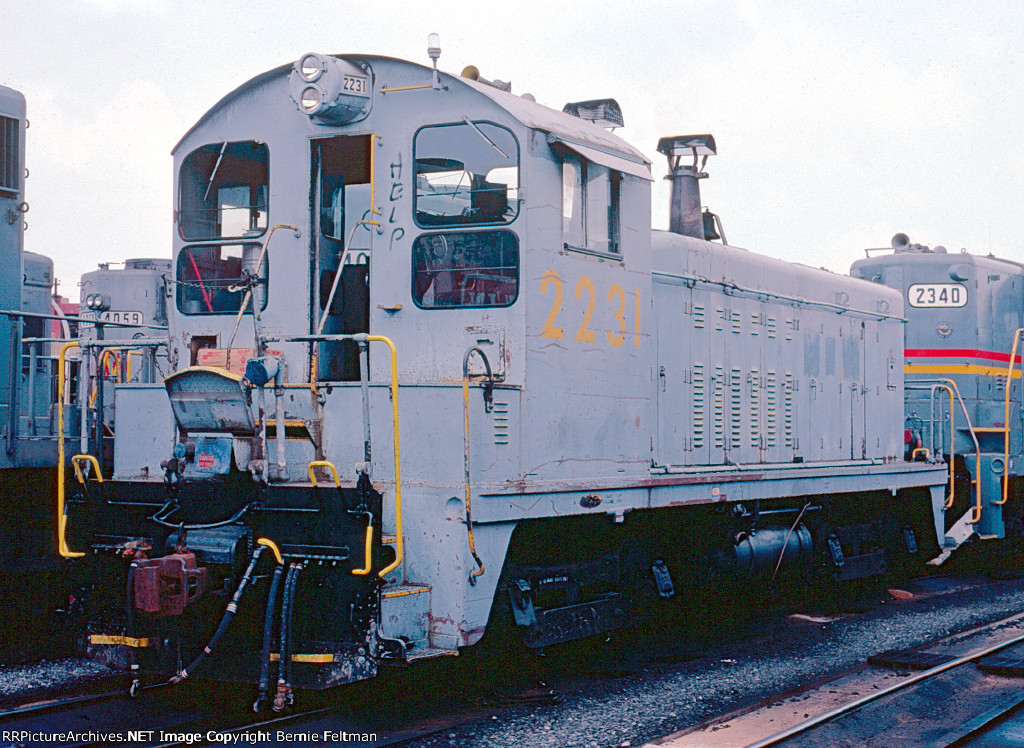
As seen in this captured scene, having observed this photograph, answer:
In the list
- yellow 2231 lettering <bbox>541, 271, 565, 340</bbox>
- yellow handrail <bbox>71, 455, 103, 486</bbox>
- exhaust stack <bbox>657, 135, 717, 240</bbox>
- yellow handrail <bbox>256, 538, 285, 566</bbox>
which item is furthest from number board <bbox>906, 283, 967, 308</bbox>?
yellow handrail <bbox>71, 455, 103, 486</bbox>

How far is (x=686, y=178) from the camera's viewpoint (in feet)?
31.6

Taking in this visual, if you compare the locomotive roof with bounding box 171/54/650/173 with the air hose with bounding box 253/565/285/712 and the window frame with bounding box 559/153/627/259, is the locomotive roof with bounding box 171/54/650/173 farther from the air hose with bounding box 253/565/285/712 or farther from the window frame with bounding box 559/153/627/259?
the air hose with bounding box 253/565/285/712

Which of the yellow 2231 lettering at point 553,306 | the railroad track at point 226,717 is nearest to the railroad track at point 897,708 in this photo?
the railroad track at point 226,717

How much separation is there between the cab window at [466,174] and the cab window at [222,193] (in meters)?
1.13

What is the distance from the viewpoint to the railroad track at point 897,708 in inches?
235

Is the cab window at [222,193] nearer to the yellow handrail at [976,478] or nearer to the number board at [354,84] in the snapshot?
the number board at [354,84]

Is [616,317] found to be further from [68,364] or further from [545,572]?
[68,364]

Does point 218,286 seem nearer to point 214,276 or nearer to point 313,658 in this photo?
point 214,276

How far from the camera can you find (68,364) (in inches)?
409

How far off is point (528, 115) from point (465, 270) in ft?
3.18

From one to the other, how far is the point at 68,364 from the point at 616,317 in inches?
221

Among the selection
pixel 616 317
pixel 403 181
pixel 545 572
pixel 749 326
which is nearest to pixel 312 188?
pixel 403 181

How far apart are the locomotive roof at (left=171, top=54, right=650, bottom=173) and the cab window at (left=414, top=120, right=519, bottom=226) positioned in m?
0.17

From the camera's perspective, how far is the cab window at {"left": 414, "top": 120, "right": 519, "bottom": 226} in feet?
21.6
